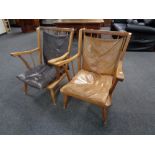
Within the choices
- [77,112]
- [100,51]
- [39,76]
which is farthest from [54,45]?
[77,112]

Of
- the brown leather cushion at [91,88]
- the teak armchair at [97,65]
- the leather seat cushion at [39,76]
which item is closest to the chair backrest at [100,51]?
the teak armchair at [97,65]

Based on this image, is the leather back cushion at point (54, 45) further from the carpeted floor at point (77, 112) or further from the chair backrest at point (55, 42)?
the carpeted floor at point (77, 112)

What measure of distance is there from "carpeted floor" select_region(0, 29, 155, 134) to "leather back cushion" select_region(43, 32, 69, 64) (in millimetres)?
601

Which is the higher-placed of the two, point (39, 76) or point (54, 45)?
point (54, 45)

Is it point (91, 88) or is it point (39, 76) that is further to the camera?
point (39, 76)

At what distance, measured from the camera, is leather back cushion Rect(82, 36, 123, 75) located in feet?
4.72

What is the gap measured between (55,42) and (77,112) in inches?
39.1

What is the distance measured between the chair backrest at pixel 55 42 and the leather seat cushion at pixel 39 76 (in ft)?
0.70

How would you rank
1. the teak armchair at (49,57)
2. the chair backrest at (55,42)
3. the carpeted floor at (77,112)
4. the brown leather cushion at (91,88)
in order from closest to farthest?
the brown leather cushion at (91,88) < the carpeted floor at (77,112) < the teak armchair at (49,57) < the chair backrest at (55,42)

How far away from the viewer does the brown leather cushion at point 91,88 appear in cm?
121

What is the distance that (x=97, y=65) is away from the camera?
1.57m

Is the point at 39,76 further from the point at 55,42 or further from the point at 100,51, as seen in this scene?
the point at 100,51

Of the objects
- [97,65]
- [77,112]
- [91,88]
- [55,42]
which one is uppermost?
[55,42]

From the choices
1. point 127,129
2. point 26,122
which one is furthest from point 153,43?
point 26,122
